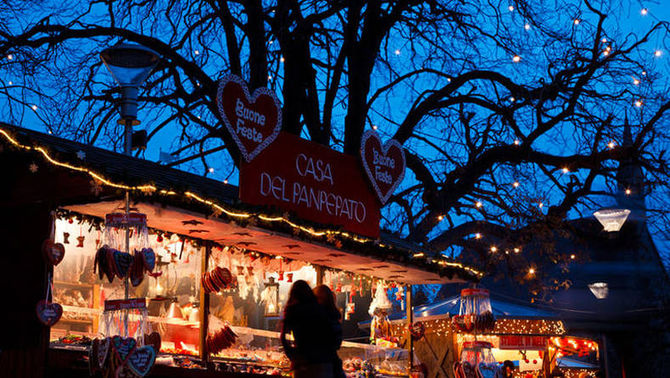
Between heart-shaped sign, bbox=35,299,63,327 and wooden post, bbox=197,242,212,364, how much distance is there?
259 centimetres

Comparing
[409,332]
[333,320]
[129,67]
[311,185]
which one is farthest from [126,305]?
[409,332]

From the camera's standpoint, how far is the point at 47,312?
8.20m

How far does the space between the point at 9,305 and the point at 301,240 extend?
3732 millimetres

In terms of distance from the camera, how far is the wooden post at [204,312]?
1055cm

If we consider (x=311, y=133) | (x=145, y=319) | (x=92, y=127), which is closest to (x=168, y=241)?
(x=145, y=319)

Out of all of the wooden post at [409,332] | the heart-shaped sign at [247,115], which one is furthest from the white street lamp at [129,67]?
the wooden post at [409,332]

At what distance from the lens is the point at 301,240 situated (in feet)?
34.7

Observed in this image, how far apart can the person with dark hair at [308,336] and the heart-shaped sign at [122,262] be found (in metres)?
1.79

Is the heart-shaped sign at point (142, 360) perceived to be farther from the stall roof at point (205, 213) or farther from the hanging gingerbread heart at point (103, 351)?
the stall roof at point (205, 213)

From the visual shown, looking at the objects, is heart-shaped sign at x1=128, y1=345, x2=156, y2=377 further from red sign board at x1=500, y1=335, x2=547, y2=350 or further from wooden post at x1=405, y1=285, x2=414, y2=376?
red sign board at x1=500, y1=335, x2=547, y2=350

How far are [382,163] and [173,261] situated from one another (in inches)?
151

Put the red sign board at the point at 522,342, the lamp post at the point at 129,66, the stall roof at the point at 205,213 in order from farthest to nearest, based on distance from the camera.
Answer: the red sign board at the point at 522,342 < the lamp post at the point at 129,66 < the stall roof at the point at 205,213

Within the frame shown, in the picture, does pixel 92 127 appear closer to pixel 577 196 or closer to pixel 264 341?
pixel 264 341

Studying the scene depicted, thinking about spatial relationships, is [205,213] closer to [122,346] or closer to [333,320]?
[122,346]
